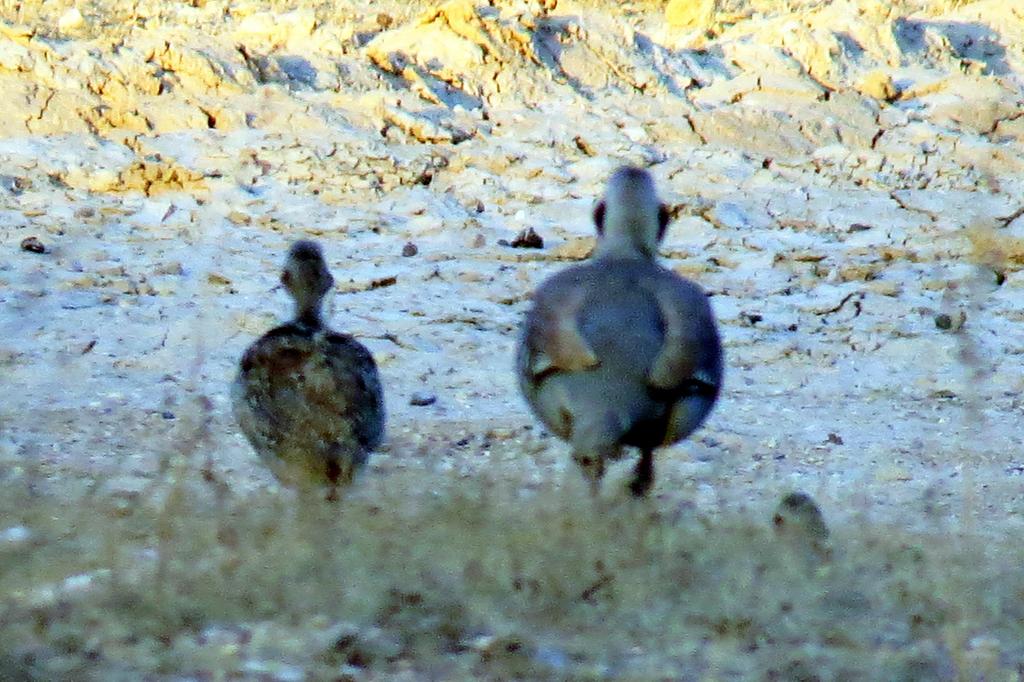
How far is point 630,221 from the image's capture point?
801cm

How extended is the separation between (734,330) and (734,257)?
1.28 metres

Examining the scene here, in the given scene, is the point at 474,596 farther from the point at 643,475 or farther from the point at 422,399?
the point at 422,399

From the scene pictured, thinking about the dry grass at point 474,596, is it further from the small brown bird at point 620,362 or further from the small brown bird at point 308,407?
the small brown bird at point 308,407

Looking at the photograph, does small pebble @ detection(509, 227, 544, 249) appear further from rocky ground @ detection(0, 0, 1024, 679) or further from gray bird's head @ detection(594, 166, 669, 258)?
gray bird's head @ detection(594, 166, 669, 258)

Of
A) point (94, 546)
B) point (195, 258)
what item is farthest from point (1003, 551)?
point (195, 258)

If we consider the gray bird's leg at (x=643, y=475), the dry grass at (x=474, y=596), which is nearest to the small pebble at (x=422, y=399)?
the gray bird's leg at (x=643, y=475)

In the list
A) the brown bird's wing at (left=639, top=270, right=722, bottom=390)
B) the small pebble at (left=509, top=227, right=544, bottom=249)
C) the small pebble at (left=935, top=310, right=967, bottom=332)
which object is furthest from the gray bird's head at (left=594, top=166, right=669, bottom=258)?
the small pebble at (left=509, top=227, right=544, bottom=249)

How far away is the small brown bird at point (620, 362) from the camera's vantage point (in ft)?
23.4

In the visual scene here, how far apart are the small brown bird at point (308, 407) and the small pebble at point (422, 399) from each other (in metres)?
2.01

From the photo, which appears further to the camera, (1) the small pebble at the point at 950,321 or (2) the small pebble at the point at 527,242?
(2) the small pebble at the point at 527,242

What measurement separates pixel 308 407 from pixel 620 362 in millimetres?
1262

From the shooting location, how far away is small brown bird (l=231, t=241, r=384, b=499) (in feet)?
24.6

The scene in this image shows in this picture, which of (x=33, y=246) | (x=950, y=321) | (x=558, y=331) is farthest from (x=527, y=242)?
(x=558, y=331)

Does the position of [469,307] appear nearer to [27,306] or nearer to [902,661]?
[27,306]
